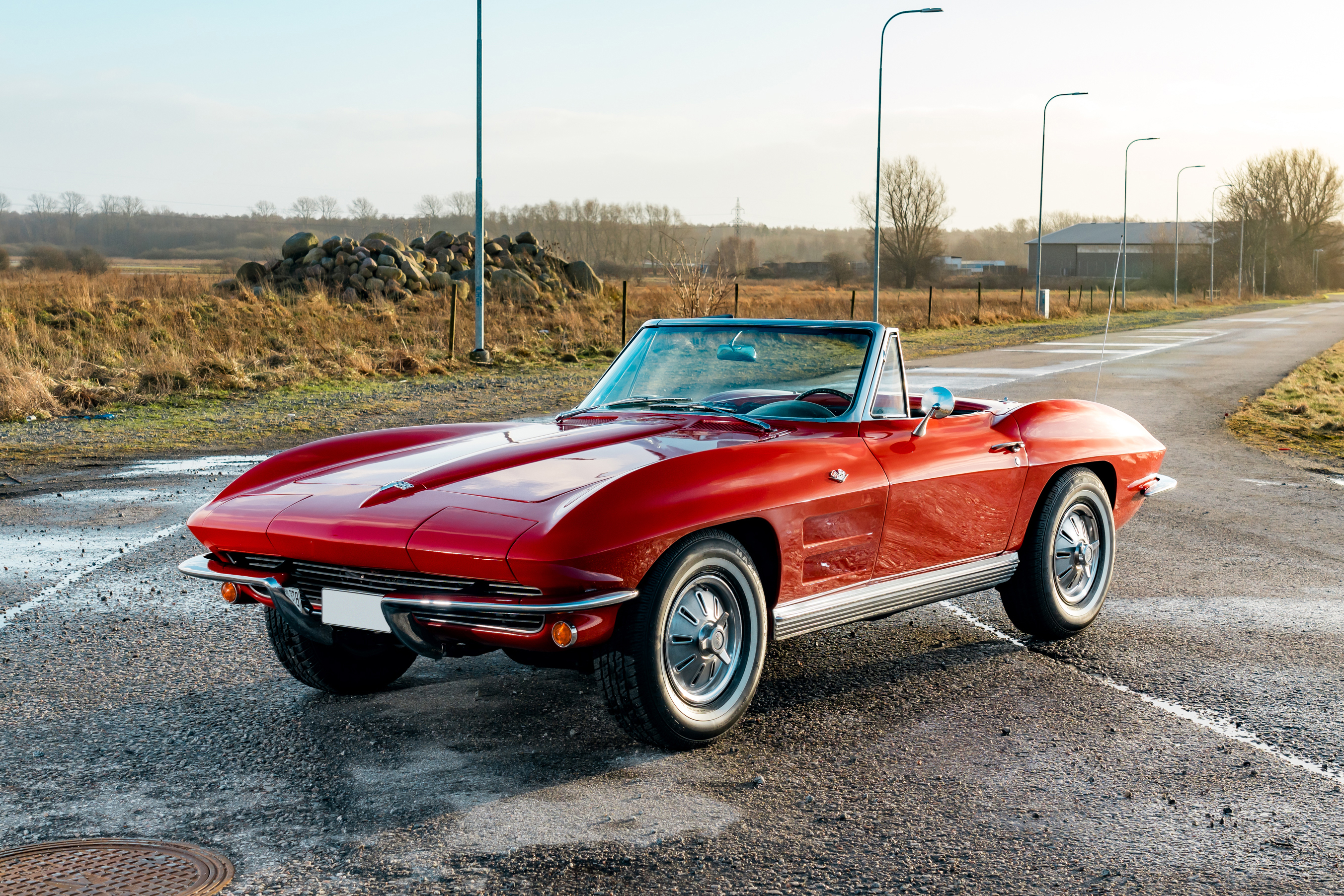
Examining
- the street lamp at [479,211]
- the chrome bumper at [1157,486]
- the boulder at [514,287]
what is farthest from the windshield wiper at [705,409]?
the boulder at [514,287]

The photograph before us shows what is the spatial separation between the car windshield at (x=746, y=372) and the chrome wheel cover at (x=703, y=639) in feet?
3.44

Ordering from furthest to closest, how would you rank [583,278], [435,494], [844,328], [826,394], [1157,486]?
[583,278] < [1157,486] < [844,328] < [826,394] < [435,494]


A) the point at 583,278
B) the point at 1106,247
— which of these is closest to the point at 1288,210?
the point at 1106,247

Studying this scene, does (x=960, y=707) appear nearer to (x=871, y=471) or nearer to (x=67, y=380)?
(x=871, y=471)

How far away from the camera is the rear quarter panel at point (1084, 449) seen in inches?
212

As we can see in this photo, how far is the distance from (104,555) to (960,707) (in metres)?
5.12

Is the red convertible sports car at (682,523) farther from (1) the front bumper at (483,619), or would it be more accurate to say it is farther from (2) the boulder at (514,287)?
(2) the boulder at (514,287)

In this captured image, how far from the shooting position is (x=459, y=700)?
466 centimetres

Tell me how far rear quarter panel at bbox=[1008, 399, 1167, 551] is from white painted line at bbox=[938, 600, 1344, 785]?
770mm

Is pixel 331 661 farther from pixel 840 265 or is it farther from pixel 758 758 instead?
pixel 840 265

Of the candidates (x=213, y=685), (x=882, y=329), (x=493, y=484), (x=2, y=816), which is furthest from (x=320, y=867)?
(x=882, y=329)

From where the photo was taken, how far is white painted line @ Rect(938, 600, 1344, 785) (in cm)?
399

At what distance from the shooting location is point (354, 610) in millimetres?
3846

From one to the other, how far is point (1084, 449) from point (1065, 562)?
514 mm
